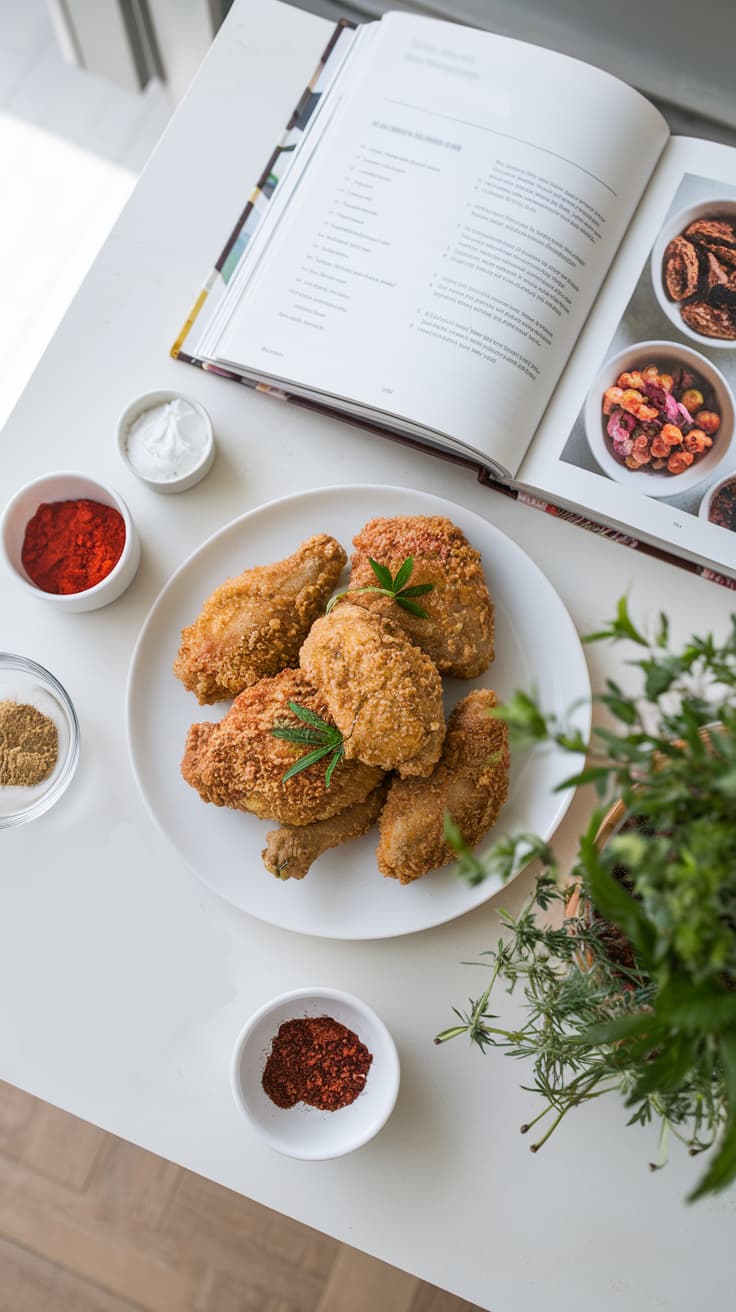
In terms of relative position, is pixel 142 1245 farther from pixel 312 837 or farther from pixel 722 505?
pixel 722 505

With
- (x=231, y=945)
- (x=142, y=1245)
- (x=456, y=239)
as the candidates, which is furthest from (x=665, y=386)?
(x=142, y=1245)

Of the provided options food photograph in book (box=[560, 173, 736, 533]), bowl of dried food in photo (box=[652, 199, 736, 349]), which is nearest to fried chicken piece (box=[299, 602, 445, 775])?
food photograph in book (box=[560, 173, 736, 533])

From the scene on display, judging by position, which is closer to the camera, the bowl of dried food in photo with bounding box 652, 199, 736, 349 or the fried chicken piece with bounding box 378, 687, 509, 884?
the fried chicken piece with bounding box 378, 687, 509, 884

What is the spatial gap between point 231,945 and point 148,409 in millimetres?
609

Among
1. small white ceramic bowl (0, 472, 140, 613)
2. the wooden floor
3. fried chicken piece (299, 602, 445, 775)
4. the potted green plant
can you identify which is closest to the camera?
the potted green plant

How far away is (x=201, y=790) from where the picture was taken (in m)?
1.01

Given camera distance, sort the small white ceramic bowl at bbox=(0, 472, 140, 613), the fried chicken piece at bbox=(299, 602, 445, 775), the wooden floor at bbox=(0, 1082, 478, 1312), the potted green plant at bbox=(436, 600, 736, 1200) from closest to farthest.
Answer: the potted green plant at bbox=(436, 600, 736, 1200) < the fried chicken piece at bbox=(299, 602, 445, 775) < the small white ceramic bowl at bbox=(0, 472, 140, 613) < the wooden floor at bbox=(0, 1082, 478, 1312)

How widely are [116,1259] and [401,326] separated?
156 cm

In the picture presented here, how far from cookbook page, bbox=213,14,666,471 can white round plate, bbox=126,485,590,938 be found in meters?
0.13

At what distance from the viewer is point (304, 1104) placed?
98cm

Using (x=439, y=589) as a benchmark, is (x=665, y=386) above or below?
above

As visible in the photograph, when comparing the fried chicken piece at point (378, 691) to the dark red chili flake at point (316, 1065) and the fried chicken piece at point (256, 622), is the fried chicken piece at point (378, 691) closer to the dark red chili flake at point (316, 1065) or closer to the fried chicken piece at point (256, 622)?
the fried chicken piece at point (256, 622)

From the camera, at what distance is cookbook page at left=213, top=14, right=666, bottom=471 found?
108 cm

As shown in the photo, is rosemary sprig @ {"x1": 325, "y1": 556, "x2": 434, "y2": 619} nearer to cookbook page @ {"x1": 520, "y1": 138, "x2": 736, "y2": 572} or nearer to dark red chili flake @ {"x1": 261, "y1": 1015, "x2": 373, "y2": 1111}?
cookbook page @ {"x1": 520, "y1": 138, "x2": 736, "y2": 572}
